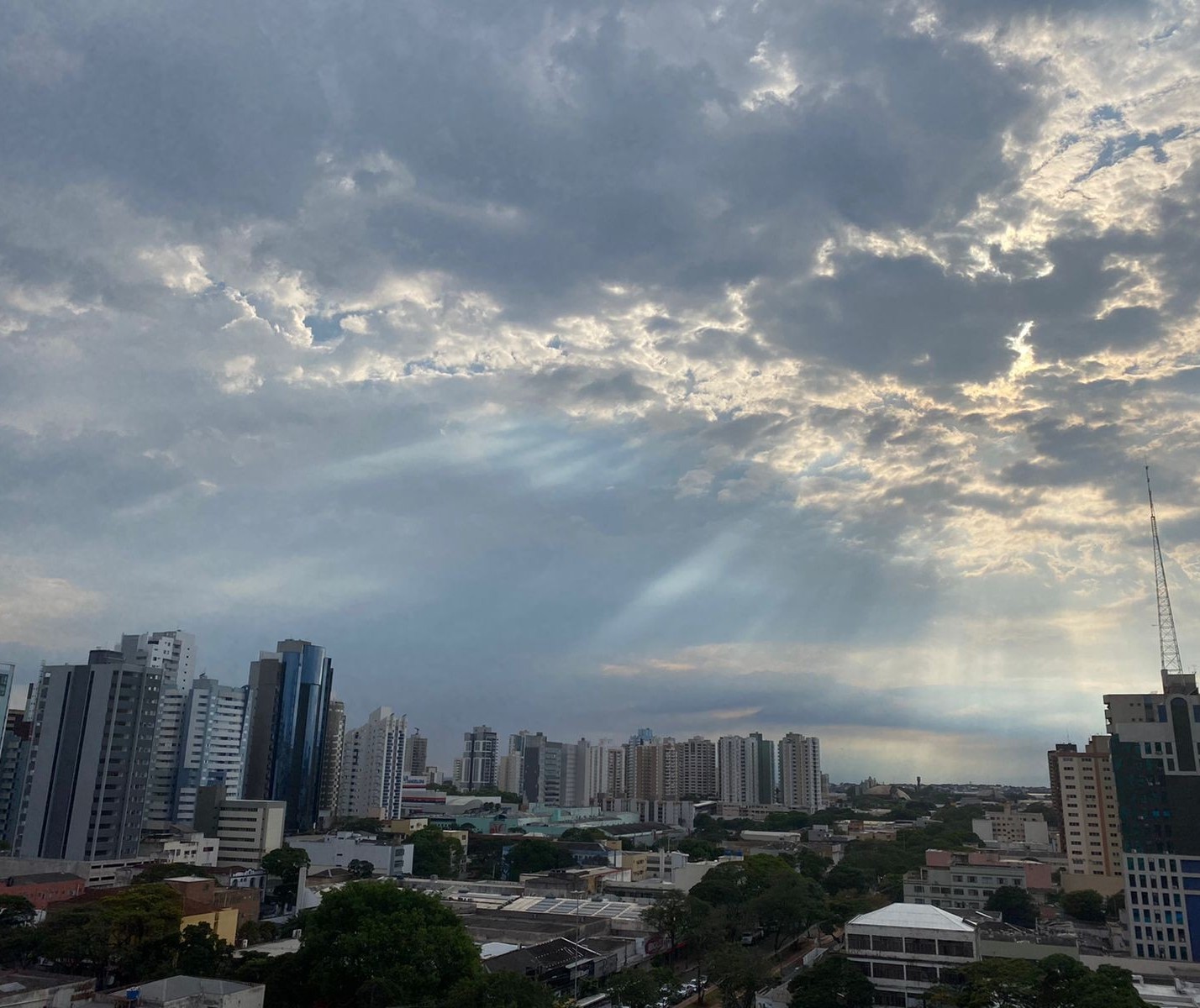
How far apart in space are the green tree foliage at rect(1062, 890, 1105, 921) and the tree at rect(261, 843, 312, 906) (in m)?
34.7

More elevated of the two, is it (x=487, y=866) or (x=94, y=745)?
(x=94, y=745)

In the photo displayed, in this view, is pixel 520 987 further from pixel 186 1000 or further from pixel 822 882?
pixel 822 882

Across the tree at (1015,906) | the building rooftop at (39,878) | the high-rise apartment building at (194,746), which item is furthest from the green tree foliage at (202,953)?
the high-rise apartment building at (194,746)

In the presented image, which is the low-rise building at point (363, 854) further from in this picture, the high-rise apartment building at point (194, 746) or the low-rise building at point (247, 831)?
the high-rise apartment building at point (194, 746)

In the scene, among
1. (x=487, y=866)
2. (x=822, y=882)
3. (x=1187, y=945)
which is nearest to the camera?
(x=1187, y=945)

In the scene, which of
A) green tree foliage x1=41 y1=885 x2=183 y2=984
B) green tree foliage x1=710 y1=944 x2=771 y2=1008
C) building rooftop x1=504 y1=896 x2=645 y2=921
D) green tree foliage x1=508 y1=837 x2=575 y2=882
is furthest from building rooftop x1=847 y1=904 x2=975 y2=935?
green tree foliage x1=508 y1=837 x2=575 y2=882

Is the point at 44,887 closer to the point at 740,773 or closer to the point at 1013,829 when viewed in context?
the point at 1013,829

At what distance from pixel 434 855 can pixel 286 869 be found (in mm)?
11852

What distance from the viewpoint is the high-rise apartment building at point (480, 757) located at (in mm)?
126375

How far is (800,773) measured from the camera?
116 meters

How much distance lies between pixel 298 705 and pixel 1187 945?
6132 centimetres

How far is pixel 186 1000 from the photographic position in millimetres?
19625

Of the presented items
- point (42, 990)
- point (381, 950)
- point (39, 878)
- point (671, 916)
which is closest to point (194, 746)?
point (39, 878)

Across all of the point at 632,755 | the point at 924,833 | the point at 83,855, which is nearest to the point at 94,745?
the point at 83,855
